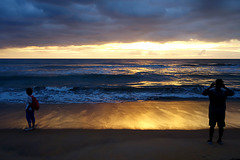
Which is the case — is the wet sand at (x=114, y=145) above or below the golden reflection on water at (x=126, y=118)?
above

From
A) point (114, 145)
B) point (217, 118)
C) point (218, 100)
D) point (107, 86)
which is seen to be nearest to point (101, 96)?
point (107, 86)

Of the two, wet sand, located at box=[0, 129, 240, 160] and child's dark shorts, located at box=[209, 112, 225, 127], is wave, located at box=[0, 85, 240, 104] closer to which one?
wet sand, located at box=[0, 129, 240, 160]

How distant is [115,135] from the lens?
188 inches

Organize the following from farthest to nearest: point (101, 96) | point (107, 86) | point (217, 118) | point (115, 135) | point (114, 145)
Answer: point (107, 86) < point (101, 96) < point (115, 135) < point (114, 145) < point (217, 118)

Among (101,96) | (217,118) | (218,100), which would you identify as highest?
(218,100)

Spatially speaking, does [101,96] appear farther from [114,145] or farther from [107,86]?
[114,145]

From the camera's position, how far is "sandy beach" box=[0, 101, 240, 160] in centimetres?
369

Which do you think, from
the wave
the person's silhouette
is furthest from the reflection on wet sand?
the wave

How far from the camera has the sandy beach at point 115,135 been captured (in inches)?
145

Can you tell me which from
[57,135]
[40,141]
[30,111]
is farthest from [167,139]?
[30,111]

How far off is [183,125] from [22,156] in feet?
17.4

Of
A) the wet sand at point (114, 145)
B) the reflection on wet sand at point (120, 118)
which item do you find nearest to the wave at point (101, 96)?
the reflection on wet sand at point (120, 118)

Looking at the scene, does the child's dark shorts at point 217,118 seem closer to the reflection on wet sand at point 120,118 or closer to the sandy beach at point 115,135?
the sandy beach at point 115,135

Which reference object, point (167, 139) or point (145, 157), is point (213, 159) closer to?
point (167, 139)
